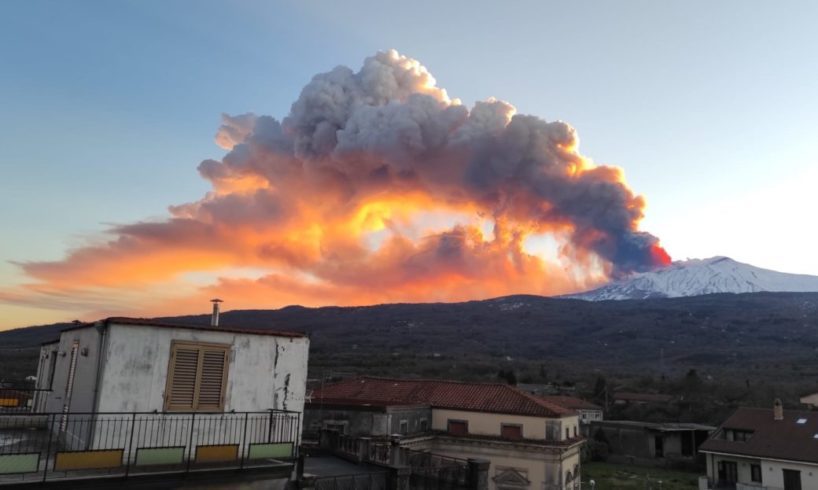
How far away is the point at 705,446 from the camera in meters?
46.2

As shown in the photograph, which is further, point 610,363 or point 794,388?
point 610,363

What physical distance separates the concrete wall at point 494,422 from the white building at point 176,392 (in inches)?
896

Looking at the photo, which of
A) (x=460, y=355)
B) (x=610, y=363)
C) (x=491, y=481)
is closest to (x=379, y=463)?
(x=491, y=481)

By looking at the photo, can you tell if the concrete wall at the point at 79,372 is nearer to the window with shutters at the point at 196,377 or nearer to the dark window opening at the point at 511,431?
the window with shutters at the point at 196,377

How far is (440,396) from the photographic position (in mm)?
39094

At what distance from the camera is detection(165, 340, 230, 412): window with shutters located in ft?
44.9

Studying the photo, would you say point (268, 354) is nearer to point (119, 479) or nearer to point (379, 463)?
point (119, 479)

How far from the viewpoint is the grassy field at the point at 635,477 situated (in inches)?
2038

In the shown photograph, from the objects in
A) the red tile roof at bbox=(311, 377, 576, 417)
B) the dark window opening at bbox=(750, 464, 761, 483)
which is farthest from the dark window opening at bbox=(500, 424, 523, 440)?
the dark window opening at bbox=(750, 464, 761, 483)

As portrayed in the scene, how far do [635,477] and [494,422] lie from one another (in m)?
30.2

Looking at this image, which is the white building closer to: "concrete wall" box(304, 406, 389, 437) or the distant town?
the distant town

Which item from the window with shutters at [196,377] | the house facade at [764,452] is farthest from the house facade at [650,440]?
the window with shutters at [196,377]

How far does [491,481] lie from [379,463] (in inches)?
699

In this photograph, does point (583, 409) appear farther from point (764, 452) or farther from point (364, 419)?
point (364, 419)
